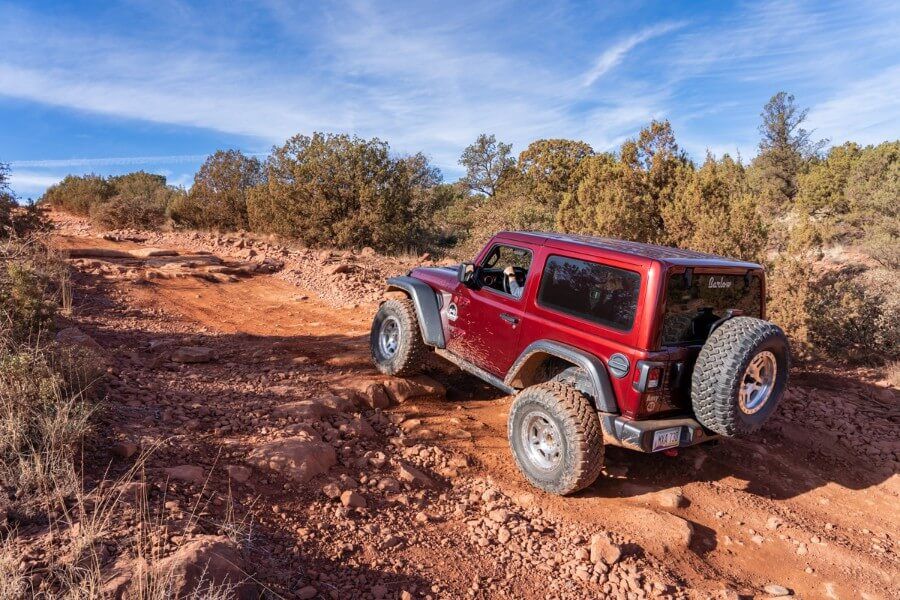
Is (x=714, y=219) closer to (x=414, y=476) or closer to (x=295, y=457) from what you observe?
(x=414, y=476)

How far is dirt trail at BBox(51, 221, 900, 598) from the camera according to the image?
9.57 feet

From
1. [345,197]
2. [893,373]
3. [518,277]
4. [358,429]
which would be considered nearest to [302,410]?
[358,429]

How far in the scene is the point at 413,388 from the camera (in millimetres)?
5258

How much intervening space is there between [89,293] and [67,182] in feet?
81.4

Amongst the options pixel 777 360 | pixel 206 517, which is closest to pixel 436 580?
pixel 206 517

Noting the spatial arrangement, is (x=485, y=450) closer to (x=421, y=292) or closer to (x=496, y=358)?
(x=496, y=358)

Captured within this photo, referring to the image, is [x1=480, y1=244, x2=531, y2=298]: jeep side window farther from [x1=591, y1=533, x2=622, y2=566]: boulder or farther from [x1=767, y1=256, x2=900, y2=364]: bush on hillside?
[x1=767, y1=256, x2=900, y2=364]: bush on hillside

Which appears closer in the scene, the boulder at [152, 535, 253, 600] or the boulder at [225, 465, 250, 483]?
the boulder at [152, 535, 253, 600]

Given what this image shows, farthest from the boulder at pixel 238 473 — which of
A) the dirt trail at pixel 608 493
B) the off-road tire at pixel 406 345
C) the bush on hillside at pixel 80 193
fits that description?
the bush on hillside at pixel 80 193

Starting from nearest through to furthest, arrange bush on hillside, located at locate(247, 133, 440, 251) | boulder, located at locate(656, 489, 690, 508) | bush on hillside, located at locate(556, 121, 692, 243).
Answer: boulder, located at locate(656, 489, 690, 508) → bush on hillside, located at locate(556, 121, 692, 243) → bush on hillside, located at locate(247, 133, 440, 251)

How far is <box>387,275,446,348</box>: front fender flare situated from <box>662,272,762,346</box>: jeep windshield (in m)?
2.28

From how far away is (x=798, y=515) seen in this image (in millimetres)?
3924

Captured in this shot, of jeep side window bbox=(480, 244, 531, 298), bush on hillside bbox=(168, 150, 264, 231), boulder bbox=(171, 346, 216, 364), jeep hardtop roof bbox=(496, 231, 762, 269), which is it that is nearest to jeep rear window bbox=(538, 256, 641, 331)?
jeep hardtop roof bbox=(496, 231, 762, 269)

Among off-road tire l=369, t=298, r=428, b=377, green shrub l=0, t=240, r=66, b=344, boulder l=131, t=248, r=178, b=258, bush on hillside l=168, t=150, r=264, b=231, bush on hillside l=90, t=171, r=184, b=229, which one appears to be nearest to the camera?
green shrub l=0, t=240, r=66, b=344
